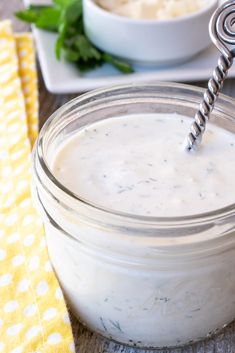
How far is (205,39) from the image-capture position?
1607 mm

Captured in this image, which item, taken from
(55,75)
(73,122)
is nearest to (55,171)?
(73,122)

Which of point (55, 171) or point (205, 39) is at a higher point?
point (55, 171)

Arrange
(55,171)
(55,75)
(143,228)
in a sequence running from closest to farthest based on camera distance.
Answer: (143,228) < (55,171) < (55,75)

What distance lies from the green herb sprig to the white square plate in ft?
0.06

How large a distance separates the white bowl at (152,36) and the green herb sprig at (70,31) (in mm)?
34

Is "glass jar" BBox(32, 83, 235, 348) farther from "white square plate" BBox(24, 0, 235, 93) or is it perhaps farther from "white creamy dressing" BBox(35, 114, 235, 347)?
"white square plate" BBox(24, 0, 235, 93)

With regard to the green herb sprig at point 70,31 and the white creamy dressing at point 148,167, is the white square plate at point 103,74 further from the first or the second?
the white creamy dressing at point 148,167

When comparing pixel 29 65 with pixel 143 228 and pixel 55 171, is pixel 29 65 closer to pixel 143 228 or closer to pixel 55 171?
pixel 55 171

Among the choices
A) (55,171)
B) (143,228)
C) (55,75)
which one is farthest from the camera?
(55,75)

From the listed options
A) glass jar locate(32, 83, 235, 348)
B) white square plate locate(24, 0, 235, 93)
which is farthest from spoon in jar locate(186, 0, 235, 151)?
white square plate locate(24, 0, 235, 93)

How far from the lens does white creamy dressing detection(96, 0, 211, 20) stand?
1.60 m

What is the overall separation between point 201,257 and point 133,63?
2.65 ft

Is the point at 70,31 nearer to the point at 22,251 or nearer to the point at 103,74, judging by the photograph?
the point at 103,74

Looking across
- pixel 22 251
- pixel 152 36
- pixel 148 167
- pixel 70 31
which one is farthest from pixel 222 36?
pixel 70 31
